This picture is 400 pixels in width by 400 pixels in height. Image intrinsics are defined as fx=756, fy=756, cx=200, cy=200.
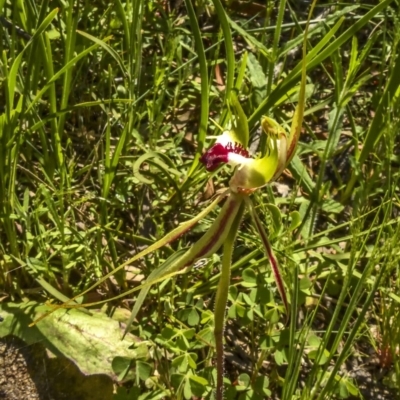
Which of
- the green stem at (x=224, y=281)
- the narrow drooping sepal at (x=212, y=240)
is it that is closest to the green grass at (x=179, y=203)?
the green stem at (x=224, y=281)

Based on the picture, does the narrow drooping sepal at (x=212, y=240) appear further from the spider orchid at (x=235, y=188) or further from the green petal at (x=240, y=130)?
the green petal at (x=240, y=130)

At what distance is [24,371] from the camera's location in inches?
85.8

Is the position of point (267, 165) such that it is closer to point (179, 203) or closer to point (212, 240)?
point (212, 240)

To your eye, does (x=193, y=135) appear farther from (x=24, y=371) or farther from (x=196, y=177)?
(x=24, y=371)

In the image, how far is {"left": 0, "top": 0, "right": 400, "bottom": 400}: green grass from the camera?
2.17m

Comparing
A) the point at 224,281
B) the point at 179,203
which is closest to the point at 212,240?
the point at 224,281

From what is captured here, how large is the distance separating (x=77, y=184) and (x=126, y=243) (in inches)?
10.3

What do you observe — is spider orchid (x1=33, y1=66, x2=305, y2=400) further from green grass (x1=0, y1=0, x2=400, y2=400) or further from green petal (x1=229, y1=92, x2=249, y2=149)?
green grass (x1=0, y1=0, x2=400, y2=400)

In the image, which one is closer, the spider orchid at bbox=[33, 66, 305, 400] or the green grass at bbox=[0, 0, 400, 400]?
the spider orchid at bbox=[33, 66, 305, 400]

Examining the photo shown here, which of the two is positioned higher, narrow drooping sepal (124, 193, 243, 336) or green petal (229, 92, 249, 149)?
green petal (229, 92, 249, 149)

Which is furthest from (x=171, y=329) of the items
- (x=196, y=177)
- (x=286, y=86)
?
(x=286, y=86)

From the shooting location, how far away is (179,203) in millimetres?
2539

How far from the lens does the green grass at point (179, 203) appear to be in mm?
2166

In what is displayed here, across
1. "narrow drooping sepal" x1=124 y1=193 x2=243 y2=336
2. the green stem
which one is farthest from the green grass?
"narrow drooping sepal" x1=124 y1=193 x2=243 y2=336
